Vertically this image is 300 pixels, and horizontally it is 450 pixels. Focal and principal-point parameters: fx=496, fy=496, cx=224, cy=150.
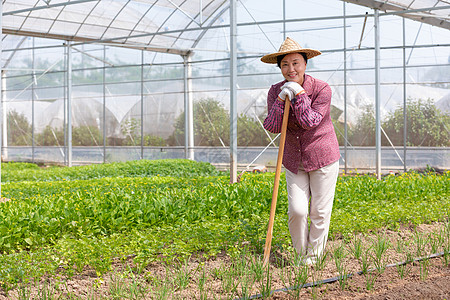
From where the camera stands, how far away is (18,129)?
64.3 feet

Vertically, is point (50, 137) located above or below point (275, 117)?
above

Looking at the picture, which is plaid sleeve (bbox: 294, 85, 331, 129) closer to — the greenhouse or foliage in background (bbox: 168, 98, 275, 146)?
the greenhouse

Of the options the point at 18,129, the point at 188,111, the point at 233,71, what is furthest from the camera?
the point at 18,129

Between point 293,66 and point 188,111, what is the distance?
13.0m

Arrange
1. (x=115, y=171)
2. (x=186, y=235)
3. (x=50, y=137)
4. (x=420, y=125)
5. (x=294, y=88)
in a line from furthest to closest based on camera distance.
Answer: (x=50, y=137), (x=420, y=125), (x=115, y=171), (x=186, y=235), (x=294, y=88)

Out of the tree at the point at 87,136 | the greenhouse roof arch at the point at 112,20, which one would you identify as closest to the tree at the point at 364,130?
the greenhouse roof arch at the point at 112,20

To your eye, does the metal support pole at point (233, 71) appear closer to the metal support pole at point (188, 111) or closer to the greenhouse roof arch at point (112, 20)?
the greenhouse roof arch at point (112, 20)

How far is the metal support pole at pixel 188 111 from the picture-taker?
16375 mm

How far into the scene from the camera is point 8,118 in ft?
65.3

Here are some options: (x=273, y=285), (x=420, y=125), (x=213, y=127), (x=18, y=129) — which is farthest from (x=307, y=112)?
(x=18, y=129)

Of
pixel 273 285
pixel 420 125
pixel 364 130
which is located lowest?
pixel 273 285

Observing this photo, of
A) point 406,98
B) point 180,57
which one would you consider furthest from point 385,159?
point 180,57

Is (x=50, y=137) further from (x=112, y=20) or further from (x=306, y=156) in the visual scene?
(x=306, y=156)

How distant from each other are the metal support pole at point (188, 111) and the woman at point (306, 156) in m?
12.7
